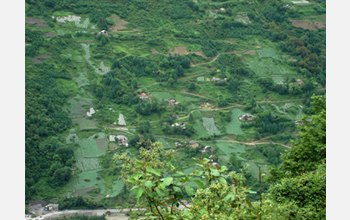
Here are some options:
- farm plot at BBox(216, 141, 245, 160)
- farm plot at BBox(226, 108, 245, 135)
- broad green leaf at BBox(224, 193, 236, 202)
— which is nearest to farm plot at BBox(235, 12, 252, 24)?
farm plot at BBox(226, 108, 245, 135)

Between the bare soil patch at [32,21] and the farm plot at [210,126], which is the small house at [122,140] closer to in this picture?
the farm plot at [210,126]

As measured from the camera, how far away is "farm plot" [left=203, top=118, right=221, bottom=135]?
28.3 m

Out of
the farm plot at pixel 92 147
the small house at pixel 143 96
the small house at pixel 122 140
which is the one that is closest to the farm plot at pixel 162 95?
the small house at pixel 143 96

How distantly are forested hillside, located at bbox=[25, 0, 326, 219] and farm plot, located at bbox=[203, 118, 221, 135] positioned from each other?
119 mm

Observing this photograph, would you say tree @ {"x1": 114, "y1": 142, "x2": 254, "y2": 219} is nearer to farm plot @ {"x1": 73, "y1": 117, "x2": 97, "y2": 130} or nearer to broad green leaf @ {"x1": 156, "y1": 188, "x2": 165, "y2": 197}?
broad green leaf @ {"x1": 156, "y1": 188, "x2": 165, "y2": 197}

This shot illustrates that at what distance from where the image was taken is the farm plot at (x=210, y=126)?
28.3 meters

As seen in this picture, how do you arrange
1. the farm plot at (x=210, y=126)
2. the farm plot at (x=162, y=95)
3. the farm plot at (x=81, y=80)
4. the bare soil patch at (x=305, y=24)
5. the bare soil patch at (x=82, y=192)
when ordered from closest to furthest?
the bare soil patch at (x=82, y=192), the farm plot at (x=210, y=126), the farm plot at (x=162, y=95), the farm plot at (x=81, y=80), the bare soil patch at (x=305, y=24)

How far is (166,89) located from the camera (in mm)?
32344

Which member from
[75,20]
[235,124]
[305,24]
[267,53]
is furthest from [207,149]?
[305,24]

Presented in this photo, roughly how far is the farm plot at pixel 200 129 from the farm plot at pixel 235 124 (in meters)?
1.72

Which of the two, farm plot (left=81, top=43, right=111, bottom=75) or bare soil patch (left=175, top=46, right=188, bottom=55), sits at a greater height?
bare soil patch (left=175, top=46, right=188, bottom=55)

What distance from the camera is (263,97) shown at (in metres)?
32.7

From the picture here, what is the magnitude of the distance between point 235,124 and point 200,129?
291 centimetres

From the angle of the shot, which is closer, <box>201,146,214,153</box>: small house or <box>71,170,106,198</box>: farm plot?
<box>71,170,106,198</box>: farm plot
